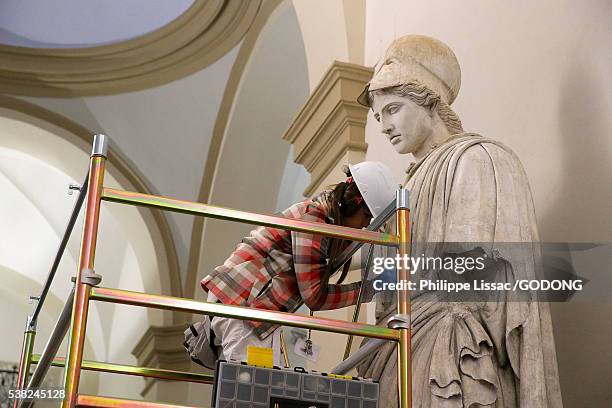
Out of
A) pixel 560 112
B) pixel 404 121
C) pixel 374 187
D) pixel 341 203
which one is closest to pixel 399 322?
pixel 374 187

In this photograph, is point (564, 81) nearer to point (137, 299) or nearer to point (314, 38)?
point (137, 299)

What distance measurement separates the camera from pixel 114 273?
42.5 ft

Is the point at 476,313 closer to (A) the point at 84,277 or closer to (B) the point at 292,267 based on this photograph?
(B) the point at 292,267

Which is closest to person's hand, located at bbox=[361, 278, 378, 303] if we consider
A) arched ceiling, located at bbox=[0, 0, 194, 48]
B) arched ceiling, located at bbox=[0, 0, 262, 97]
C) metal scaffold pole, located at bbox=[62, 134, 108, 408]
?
metal scaffold pole, located at bbox=[62, 134, 108, 408]

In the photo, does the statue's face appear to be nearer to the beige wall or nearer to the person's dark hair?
the person's dark hair

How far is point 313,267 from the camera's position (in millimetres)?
3234

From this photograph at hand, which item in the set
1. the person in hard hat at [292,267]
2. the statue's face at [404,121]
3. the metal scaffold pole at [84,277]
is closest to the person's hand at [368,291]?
the person in hard hat at [292,267]

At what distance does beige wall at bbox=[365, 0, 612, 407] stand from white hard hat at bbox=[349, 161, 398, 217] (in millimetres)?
823

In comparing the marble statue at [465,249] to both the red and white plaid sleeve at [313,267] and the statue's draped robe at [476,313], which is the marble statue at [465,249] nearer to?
the statue's draped robe at [476,313]

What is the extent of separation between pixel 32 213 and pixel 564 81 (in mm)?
10740

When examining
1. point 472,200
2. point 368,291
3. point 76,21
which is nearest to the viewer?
point 472,200

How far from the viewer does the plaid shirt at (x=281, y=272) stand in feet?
10.5

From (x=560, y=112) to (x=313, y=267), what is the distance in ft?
4.19

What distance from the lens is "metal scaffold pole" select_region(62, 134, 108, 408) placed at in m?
2.32
